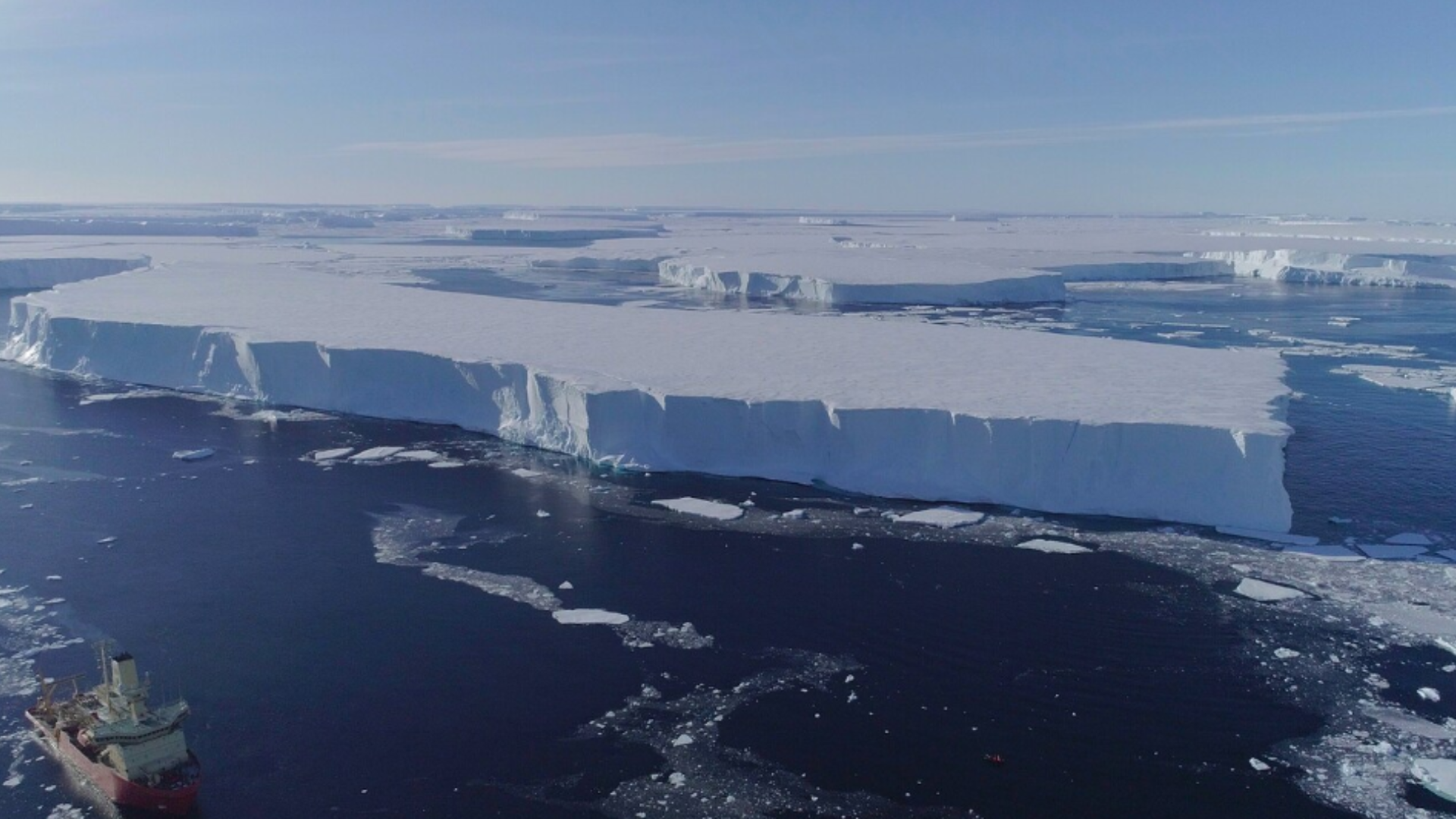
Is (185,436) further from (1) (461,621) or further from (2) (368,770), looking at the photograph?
(2) (368,770)

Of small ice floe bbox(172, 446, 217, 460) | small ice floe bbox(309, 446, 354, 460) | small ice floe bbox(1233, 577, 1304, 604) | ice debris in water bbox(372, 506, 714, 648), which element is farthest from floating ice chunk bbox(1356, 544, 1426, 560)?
small ice floe bbox(172, 446, 217, 460)

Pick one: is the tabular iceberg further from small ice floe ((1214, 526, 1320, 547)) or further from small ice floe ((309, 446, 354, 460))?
small ice floe ((309, 446, 354, 460))

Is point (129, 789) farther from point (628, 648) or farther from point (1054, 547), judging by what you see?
point (1054, 547)

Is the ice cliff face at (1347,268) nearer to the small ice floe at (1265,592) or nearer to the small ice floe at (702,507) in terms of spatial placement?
the small ice floe at (1265,592)

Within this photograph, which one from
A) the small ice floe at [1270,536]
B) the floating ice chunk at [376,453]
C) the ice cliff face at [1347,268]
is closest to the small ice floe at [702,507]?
the floating ice chunk at [376,453]

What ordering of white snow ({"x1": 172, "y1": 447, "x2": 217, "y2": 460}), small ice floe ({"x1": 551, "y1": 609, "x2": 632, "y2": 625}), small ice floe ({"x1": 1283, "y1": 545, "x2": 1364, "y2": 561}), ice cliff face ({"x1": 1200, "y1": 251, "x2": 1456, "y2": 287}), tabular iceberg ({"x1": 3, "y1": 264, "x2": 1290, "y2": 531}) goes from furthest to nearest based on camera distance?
1. ice cliff face ({"x1": 1200, "y1": 251, "x2": 1456, "y2": 287})
2. white snow ({"x1": 172, "y1": 447, "x2": 217, "y2": 460})
3. tabular iceberg ({"x1": 3, "y1": 264, "x2": 1290, "y2": 531})
4. small ice floe ({"x1": 1283, "y1": 545, "x2": 1364, "y2": 561})
5. small ice floe ({"x1": 551, "y1": 609, "x2": 632, "y2": 625})

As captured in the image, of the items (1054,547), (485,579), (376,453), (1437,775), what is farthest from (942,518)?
(376,453)

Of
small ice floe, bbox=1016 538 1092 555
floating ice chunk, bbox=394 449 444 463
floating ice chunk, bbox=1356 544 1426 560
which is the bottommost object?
small ice floe, bbox=1016 538 1092 555
